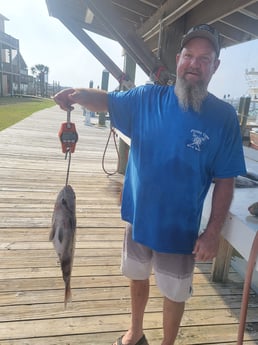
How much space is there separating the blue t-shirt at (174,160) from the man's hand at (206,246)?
2.9 inches

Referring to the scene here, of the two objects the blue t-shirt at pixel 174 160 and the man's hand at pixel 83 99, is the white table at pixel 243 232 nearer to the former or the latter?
the blue t-shirt at pixel 174 160

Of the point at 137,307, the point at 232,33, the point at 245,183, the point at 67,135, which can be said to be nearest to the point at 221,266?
the point at 245,183

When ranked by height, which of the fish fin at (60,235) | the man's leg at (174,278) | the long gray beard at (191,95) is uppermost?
the long gray beard at (191,95)

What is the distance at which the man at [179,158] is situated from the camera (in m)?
1.67

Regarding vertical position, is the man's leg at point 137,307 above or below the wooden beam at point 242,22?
below

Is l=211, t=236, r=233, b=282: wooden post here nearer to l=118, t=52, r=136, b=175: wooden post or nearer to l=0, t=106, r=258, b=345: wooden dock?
l=0, t=106, r=258, b=345: wooden dock

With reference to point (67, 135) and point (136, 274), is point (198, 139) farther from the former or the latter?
point (136, 274)

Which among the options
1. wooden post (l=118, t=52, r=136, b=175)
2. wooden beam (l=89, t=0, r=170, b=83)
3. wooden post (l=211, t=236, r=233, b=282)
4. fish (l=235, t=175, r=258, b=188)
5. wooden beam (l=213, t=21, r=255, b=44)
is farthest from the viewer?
wooden post (l=118, t=52, r=136, b=175)

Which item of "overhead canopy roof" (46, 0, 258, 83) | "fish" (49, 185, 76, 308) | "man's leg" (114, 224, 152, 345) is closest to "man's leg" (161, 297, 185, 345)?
"man's leg" (114, 224, 152, 345)

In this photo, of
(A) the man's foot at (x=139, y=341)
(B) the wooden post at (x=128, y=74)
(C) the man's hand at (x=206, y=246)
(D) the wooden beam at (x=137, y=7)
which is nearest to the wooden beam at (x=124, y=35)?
(D) the wooden beam at (x=137, y=7)

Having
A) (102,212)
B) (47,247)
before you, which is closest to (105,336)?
(47,247)

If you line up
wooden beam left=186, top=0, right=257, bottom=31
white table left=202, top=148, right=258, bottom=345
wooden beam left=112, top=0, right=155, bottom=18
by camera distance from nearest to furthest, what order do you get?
1. white table left=202, top=148, right=258, bottom=345
2. wooden beam left=186, top=0, right=257, bottom=31
3. wooden beam left=112, top=0, right=155, bottom=18

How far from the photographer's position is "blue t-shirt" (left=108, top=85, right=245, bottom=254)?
1657mm

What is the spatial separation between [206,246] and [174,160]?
522mm
